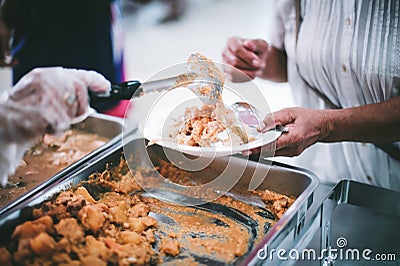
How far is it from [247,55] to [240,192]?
1.81 ft

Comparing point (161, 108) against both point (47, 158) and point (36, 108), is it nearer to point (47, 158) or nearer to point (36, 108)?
point (36, 108)

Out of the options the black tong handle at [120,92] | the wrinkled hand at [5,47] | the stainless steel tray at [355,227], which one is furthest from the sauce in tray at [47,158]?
the stainless steel tray at [355,227]

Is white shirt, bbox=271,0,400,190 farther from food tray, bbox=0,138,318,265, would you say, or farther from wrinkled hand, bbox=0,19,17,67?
wrinkled hand, bbox=0,19,17,67

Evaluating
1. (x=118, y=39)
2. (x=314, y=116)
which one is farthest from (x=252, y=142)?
(x=118, y=39)

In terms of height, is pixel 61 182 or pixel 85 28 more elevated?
pixel 85 28

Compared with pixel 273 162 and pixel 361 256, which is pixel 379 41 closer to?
pixel 273 162

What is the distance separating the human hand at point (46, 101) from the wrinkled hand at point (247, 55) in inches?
23.2

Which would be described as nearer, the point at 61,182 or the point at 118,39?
the point at 61,182

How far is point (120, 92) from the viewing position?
1.88 m

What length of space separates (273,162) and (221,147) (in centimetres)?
22

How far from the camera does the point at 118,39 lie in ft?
8.05

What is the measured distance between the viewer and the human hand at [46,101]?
1657 millimetres

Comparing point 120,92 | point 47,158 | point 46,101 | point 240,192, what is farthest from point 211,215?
point 47,158

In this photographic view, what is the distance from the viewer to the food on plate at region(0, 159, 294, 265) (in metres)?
1.50
